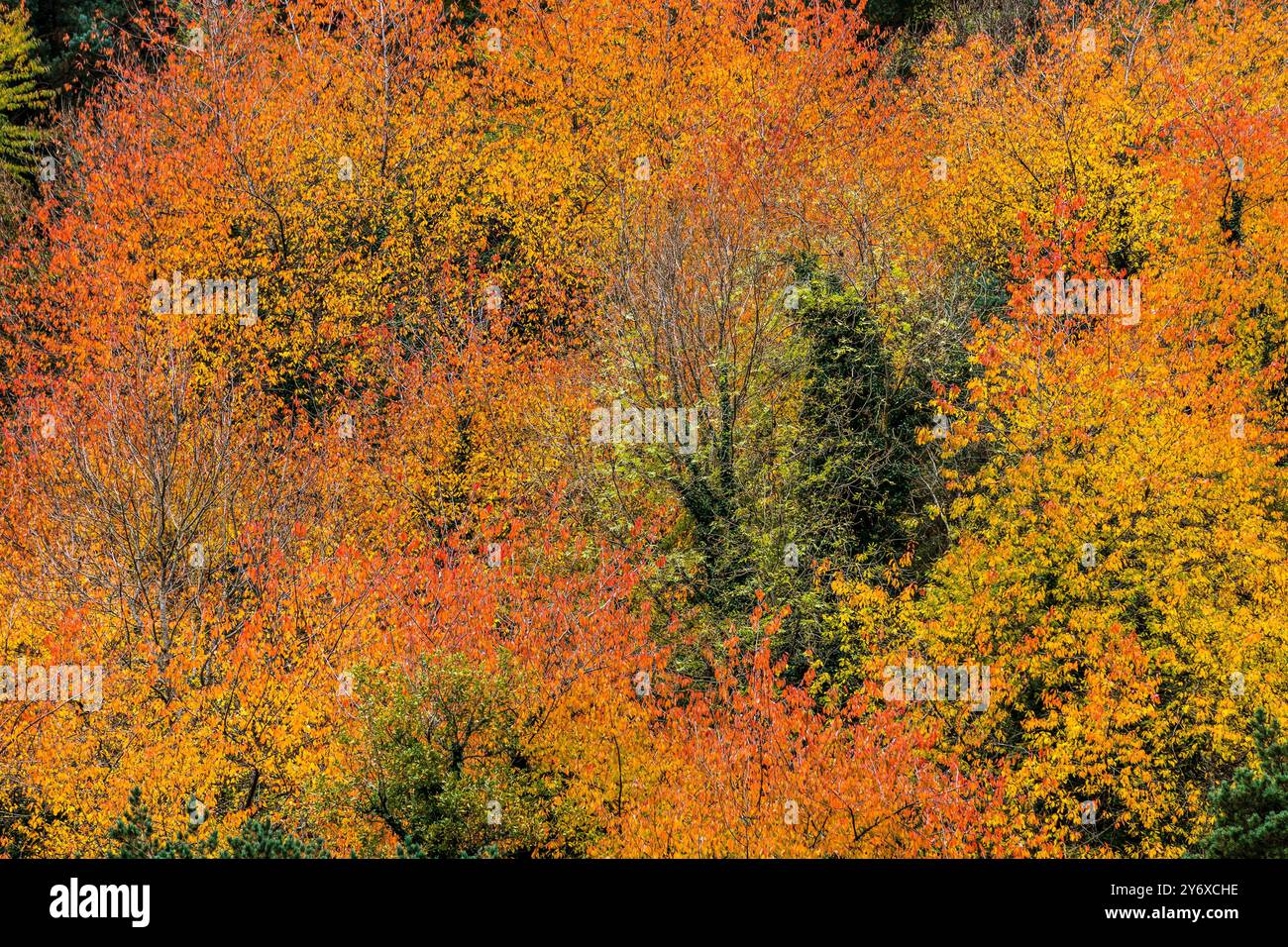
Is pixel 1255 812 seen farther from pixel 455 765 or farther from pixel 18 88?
pixel 18 88

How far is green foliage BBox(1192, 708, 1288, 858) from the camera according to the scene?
15.1 m

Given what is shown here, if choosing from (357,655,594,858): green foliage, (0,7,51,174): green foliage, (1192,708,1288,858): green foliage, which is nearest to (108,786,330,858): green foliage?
(357,655,594,858): green foliage

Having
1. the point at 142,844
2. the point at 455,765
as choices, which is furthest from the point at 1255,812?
the point at 142,844

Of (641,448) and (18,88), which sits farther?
(18,88)

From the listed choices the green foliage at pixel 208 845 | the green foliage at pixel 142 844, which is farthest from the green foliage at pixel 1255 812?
the green foliage at pixel 142 844

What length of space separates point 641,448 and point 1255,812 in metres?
17.5

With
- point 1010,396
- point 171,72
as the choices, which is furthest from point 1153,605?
point 171,72

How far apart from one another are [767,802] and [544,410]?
16.0 metres

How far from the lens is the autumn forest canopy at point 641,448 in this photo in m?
21.9

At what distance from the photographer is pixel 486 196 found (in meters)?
44.5

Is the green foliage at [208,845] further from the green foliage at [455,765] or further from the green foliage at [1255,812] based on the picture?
the green foliage at [1255,812]

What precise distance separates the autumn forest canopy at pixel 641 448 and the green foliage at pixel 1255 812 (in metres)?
0.07

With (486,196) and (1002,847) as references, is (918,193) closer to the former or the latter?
(486,196)

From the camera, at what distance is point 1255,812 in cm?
1555
